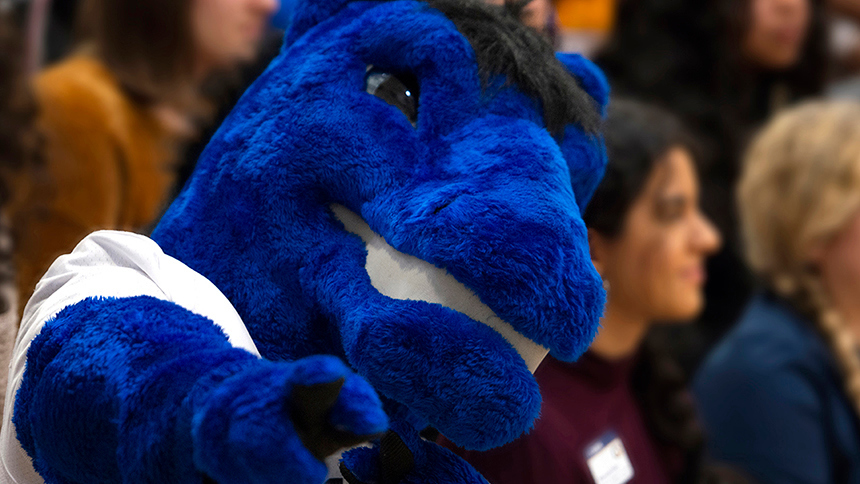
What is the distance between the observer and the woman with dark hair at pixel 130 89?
4.61 ft

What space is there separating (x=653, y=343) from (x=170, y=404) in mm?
1371

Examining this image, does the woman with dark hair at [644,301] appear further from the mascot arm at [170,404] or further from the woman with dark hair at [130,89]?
the mascot arm at [170,404]

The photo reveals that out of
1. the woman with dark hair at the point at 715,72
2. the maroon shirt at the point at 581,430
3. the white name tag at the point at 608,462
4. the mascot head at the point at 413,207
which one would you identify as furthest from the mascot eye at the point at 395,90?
the woman with dark hair at the point at 715,72

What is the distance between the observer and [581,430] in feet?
3.92

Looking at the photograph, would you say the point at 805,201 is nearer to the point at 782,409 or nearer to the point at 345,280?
the point at 782,409

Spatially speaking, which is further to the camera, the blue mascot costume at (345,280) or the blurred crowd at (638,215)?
the blurred crowd at (638,215)

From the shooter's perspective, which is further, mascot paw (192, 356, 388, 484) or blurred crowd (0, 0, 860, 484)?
blurred crowd (0, 0, 860, 484)

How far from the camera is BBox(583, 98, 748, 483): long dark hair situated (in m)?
1.38

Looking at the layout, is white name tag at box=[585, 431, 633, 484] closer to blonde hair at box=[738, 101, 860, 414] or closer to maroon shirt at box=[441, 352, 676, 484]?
maroon shirt at box=[441, 352, 676, 484]

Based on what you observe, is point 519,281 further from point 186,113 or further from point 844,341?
point 844,341

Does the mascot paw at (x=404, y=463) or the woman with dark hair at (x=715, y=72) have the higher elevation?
the mascot paw at (x=404, y=463)

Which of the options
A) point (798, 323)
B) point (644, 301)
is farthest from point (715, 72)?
point (644, 301)

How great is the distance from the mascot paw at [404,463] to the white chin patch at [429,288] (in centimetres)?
7

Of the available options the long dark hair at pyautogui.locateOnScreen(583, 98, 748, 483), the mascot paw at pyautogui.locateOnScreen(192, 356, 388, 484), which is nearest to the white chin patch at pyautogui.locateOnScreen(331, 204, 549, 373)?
the mascot paw at pyautogui.locateOnScreen(192, 356, 388, 484)
